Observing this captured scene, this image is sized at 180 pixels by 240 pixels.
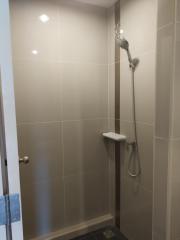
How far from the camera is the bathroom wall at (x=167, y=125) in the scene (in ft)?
3.70

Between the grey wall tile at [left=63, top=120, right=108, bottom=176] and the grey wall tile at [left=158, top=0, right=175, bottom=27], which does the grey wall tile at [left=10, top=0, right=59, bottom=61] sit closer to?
the grey wall tile at [left=63, top=120, right=108, bottom=176]

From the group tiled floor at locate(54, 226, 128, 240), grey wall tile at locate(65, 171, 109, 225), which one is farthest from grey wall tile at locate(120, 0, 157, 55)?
tiled floor at locate(54, 226, 128, 240)

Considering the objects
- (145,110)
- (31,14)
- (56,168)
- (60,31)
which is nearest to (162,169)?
(145,110)

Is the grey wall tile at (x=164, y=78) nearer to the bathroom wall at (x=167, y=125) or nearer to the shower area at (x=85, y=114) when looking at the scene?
the bathroom wall at (x=167, y=125)

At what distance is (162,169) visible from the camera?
1.26 m

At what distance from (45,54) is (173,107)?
1.19m

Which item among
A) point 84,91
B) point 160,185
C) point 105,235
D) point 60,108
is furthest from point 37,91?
point 105,235

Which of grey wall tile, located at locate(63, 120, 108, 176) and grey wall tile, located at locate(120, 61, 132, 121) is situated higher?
grey wall tile, located at locate(120, 61, 132, 121)

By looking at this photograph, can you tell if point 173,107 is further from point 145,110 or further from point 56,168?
point 56,168

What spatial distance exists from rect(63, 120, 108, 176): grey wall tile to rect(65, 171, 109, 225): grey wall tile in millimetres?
91

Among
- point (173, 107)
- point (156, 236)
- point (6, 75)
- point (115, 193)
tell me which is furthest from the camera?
point (115, 193)

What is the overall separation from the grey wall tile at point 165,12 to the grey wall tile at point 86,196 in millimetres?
1556

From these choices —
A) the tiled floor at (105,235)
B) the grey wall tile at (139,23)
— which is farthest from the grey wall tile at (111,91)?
the tiled floor at (105,235)

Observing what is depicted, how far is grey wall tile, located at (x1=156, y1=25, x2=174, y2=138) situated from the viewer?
3.74 ft
